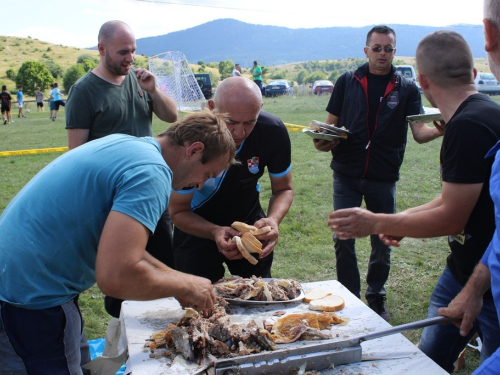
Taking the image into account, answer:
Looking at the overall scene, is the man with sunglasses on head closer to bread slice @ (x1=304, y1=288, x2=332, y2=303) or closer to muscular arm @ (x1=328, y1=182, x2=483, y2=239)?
bread slice @ (x1=304, y1=288, x2=332, y2=303)

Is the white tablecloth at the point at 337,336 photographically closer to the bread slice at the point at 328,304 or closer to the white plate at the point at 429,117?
the bread slice at the point at 328,304

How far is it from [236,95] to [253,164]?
0.60 m

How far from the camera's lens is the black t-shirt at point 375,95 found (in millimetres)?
4145

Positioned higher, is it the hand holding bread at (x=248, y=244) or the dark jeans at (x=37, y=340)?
the hand holding bread at (x=248, y=244)

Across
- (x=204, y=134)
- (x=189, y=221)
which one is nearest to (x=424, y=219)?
(x=204, y=134)

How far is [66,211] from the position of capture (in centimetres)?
192

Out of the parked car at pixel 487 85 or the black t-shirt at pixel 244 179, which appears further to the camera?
the parked car at pixel 487 85

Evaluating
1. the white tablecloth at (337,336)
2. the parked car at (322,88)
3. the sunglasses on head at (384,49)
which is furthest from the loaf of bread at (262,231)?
the parked car at (322,88)

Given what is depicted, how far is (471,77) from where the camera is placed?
234 centimetres

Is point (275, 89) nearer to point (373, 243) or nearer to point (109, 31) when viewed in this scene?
point (373, 243)

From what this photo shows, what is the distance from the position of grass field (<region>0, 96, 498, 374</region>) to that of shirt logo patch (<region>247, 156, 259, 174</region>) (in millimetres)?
1955

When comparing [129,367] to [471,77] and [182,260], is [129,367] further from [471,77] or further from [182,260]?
[471,77]

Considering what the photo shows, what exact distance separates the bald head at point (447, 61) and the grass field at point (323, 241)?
7.37 ft

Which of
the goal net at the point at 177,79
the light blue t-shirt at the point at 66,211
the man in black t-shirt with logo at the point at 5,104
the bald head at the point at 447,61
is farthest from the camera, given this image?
the man in black t-shirt with logo at the point at 5,104
